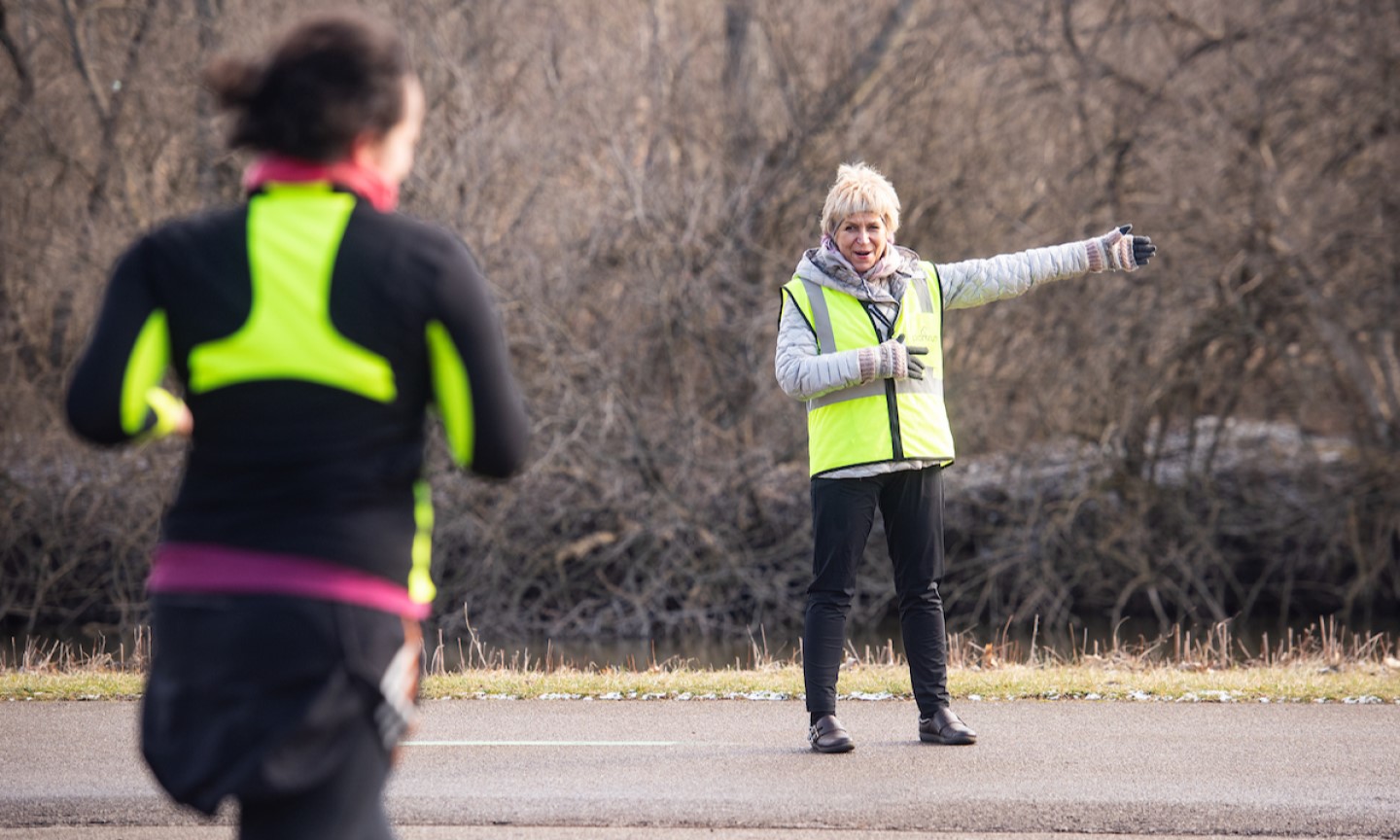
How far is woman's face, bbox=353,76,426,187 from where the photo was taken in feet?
7.66

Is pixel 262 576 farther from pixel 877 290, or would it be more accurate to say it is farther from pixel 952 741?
pixel 952 741

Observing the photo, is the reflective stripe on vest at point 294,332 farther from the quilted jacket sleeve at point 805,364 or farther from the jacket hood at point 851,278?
the jacket hood at point 851,278

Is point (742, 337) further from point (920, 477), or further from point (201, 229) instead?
point (201, 229)

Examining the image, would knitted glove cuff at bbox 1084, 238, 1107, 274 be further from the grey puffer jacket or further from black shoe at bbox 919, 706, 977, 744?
black shoe at bbox 919, 706, 977, 744

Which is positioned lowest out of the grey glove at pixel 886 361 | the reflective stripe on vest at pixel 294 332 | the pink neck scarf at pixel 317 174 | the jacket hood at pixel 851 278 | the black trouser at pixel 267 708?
the black trouser at pixel 267 708

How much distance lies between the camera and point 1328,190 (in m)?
15.5

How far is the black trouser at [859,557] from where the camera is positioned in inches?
223

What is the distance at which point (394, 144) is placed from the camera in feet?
7.79

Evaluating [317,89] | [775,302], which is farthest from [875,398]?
[775,302]

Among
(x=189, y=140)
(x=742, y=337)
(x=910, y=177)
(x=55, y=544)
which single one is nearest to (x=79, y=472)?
(x=55, y=544)

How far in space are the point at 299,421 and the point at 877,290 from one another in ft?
12.2

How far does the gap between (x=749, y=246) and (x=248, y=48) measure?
18.7ft

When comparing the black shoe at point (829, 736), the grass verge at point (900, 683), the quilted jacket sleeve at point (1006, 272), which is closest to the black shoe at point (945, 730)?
the black shoe at point (829, 736)

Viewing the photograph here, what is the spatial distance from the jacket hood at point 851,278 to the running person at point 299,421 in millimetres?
3457
